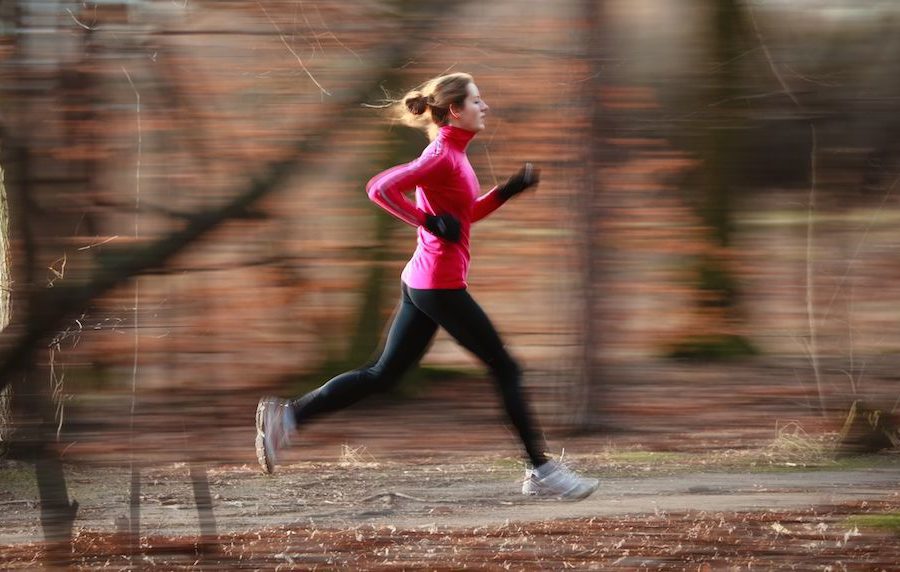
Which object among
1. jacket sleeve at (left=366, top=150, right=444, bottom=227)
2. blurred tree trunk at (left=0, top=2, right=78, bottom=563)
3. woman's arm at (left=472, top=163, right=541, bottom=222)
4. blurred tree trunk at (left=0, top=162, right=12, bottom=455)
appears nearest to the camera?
jacket sleeve at (left=366, top=150, right=444, bottom=227)

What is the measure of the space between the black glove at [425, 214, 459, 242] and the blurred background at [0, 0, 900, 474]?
1.82 metres

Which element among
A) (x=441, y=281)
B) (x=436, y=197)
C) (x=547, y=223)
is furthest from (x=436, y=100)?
(x=547, y=223)

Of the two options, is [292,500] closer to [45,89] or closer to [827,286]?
[45,89]

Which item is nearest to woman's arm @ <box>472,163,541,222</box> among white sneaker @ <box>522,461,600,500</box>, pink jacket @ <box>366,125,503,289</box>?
pink jacket @ <box>366,125,503,289</box>

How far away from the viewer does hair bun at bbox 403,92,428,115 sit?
4.38 meters

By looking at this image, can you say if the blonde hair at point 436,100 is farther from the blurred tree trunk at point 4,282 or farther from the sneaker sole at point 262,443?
the blurred tree trunk at point 4,282

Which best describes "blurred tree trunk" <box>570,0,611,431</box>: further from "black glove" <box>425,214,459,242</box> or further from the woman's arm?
"black glove" <box>425,214,459,242</box>

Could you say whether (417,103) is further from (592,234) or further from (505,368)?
(592,234)

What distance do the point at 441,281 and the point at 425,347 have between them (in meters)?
0.35

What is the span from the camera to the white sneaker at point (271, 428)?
456cm

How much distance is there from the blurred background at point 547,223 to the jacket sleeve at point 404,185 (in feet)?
5.63

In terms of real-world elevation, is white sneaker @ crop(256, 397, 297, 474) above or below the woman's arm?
below

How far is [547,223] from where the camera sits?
659 cm

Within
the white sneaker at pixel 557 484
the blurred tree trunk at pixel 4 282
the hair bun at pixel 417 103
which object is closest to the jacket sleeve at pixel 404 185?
the hair bun at pixel 417 103
